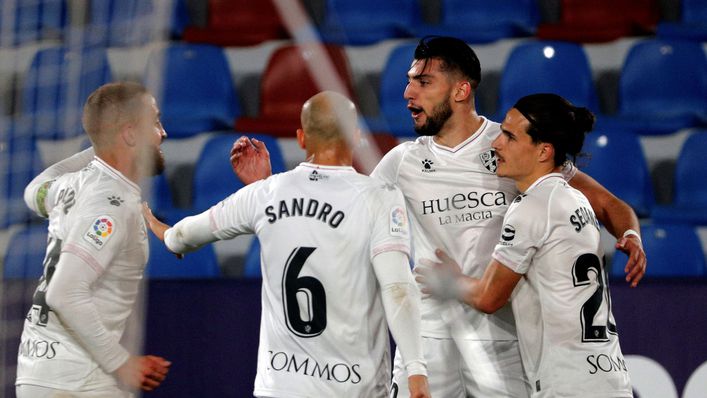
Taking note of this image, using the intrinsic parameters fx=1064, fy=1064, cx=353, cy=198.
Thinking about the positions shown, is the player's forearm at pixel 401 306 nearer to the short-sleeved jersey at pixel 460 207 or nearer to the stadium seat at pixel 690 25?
the short-sleeved jersey at pixel 460 207

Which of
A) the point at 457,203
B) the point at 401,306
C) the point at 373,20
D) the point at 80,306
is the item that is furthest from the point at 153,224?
the point at 373,20

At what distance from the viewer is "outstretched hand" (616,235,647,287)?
12.8 feet

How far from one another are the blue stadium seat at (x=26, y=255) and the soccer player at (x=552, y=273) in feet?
5.98

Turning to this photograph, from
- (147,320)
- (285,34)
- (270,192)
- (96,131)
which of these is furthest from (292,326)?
(285,34)

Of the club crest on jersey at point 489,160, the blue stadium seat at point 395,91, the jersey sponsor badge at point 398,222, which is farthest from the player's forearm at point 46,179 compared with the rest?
the blue stadium seat at point 395,91

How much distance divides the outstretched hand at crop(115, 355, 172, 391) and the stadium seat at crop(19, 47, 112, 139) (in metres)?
0.92

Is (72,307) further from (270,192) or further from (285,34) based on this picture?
(285,34)

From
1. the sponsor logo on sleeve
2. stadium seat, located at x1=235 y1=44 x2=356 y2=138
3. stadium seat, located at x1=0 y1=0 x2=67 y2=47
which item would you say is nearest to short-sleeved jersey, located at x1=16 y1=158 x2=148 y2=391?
stadium seat, located at x1=0 y1=0 x2=67 y2=47

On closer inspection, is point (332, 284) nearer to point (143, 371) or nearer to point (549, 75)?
point (143, 371)

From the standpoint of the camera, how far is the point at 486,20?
7.21m

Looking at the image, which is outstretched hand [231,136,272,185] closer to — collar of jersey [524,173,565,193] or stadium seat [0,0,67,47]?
collar of jersey [524,173,565,193]

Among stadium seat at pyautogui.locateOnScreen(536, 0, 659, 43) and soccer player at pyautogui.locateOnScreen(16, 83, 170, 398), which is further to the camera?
stadium seat at pyautogui.locateOnScreen(536, 0, 659, 43)

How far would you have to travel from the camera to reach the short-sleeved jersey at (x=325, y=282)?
363cm

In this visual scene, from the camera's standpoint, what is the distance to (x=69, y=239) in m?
3.66
